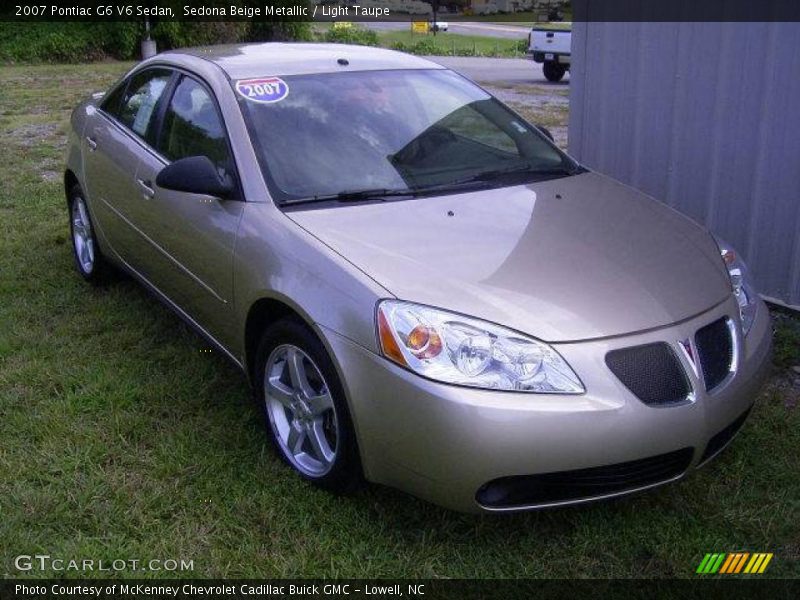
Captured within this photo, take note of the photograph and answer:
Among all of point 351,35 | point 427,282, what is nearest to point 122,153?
point 427,282

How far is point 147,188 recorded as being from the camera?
13.6 feet

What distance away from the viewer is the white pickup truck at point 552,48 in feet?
60.7

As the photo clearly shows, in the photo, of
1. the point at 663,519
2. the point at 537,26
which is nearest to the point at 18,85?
the point at 537,26

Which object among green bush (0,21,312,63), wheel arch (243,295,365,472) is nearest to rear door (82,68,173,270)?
wheel arch (243,295,365,472)

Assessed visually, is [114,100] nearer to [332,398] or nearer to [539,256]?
[332,398]

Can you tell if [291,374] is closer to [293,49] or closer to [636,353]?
[636,353]

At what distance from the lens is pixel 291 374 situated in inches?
127

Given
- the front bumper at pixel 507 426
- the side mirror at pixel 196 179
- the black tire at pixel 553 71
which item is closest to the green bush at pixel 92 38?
the black tire at pixel 553 71

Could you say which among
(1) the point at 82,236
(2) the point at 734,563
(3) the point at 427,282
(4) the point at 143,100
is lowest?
(2) the point at 734,563

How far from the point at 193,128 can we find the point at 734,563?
2.87 metres

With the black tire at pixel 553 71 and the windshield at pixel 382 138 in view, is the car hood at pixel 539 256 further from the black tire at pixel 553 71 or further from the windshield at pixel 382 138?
the black tire at pixel 553 71

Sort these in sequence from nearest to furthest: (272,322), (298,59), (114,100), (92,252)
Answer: (272,322)
(298,59)
(114,100)
(92,252)

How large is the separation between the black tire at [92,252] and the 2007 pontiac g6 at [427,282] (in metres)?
0.76

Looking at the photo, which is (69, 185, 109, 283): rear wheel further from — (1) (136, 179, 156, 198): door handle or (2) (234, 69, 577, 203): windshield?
(2) (234, 69, 577, 203): windshield
